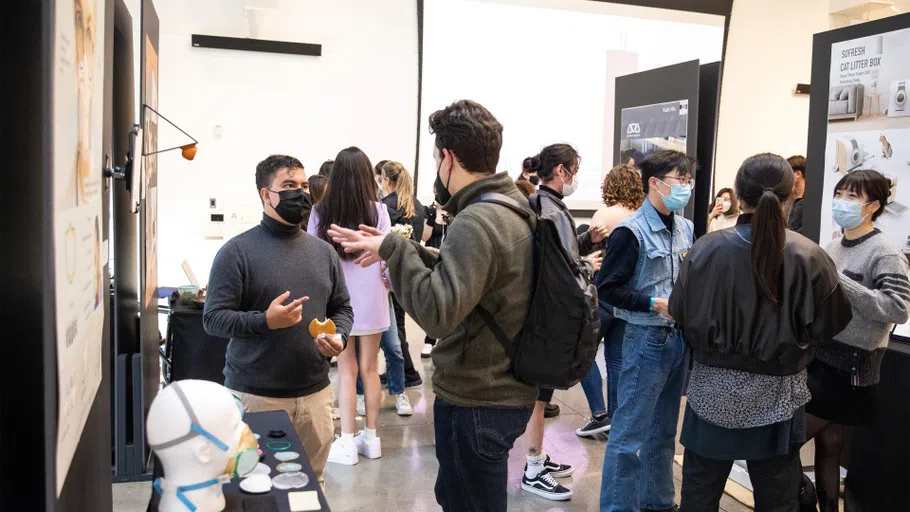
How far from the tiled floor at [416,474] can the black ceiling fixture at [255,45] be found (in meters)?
3.59

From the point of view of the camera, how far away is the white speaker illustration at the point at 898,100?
3387mm

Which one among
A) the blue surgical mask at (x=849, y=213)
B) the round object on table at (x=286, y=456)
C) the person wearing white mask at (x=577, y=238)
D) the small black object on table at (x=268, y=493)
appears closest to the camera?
the small black object on table at (x=268, y=493)

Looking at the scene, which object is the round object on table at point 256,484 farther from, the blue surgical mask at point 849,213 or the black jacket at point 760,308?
the blue surgical mask at point 849,213

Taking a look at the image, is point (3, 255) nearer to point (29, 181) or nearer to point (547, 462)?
point (29, 181)

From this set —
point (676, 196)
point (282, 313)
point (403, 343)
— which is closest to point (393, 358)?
point (403, 343)

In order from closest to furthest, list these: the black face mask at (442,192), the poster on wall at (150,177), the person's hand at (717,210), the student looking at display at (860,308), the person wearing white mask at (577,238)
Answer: the black face mask at (442,192) → the student looking at display at (860,308) → the poster on wall at (150,177) → the person wearing white mask at (577,238) → the person's hand at (717,210)

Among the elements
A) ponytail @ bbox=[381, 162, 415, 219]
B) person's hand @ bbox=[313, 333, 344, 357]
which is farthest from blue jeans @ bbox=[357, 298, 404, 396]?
person's hand @ bbox=[313, 333, 344, 357]

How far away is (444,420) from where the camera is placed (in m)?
2.03

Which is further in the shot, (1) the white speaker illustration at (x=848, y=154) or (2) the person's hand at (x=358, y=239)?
(1) the white speaker illustration at (x=848, y=154)

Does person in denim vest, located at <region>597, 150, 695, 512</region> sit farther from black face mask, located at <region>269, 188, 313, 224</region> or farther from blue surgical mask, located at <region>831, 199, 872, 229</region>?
black face mask, located at <region>269, 188, 313, 224</region>

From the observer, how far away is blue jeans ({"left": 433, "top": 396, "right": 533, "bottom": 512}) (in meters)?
1.96

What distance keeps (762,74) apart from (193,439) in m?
8.34

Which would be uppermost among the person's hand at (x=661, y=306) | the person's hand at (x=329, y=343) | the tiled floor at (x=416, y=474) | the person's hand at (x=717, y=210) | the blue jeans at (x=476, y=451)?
the person's hand at (x=717, y=210)

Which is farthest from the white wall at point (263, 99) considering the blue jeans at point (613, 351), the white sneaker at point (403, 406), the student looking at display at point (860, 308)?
the student looking at display at point (860, 308)
